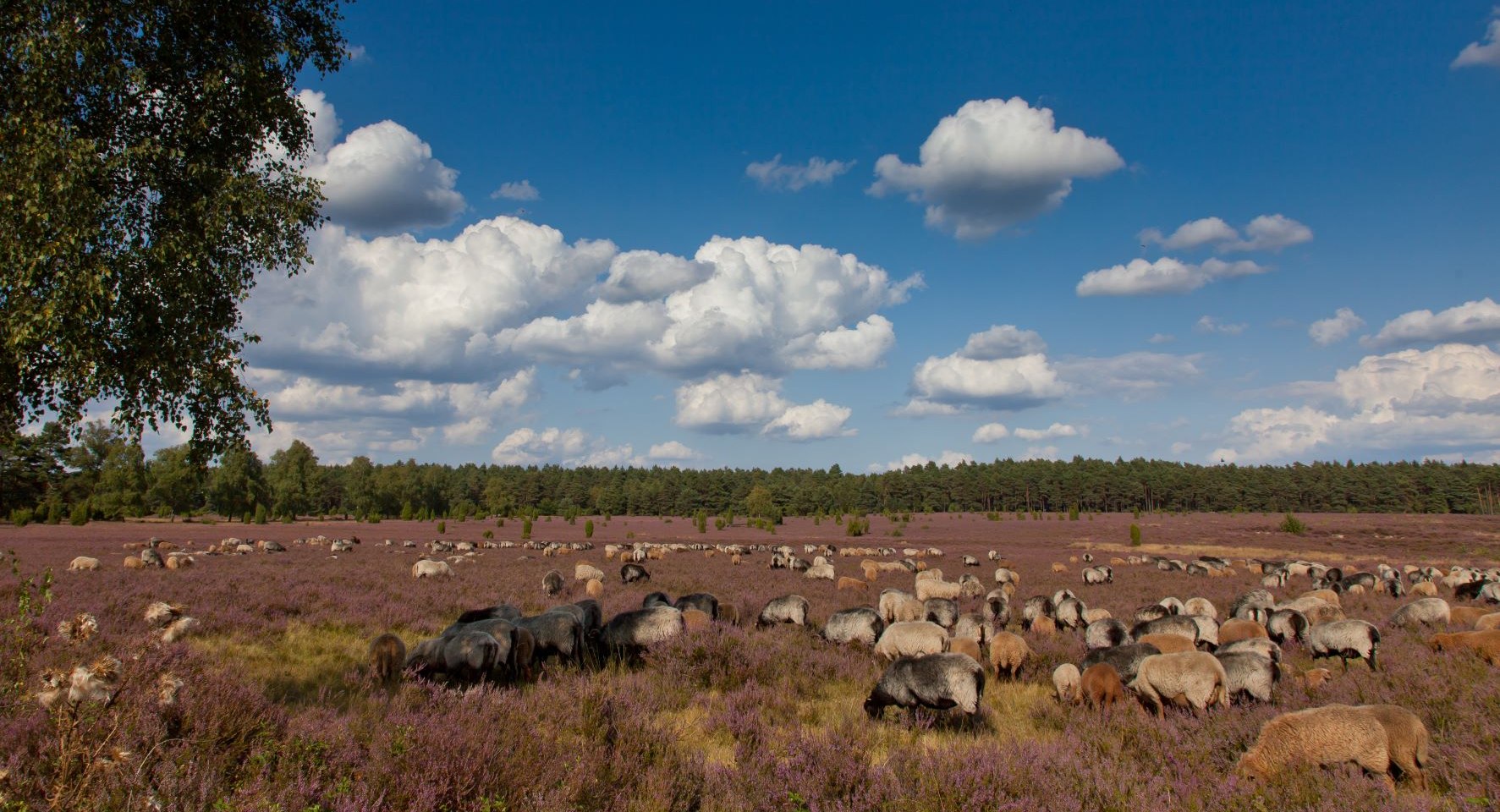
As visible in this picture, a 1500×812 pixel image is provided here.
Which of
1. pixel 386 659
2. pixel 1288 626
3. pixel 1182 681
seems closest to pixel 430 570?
pixel 386 659

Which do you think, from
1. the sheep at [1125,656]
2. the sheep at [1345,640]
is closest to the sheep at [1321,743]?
the sheep at [1125,656]

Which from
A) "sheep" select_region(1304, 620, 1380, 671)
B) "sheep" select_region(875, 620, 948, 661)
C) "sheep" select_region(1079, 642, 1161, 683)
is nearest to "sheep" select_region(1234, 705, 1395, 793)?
"sheep" select_region(1079, 642, 1161, 683)

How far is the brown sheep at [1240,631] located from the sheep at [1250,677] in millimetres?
4387

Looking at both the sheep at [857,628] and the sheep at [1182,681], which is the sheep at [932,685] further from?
the sheep at [857,628]

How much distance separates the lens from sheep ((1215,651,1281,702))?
359 inches

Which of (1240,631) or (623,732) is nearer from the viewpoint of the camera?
(623,732)

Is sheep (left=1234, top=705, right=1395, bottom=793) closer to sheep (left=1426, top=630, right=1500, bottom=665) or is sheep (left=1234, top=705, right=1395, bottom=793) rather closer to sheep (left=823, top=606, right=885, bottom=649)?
sheep (left=823, top=606, right=885, bottom=649)

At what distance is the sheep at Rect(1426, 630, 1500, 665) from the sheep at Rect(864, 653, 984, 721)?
9411 millimetres

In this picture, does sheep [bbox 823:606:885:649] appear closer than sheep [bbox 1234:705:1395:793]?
No

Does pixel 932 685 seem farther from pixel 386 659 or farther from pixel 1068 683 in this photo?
pixel 386 659

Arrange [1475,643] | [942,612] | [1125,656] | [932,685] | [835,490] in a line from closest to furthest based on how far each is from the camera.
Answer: [932,685] → [1125,656] → [1475,643] → [942,612] → [835,490]

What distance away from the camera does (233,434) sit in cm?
941

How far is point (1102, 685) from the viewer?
9469 millimetres

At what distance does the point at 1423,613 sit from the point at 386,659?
21.4 metres
